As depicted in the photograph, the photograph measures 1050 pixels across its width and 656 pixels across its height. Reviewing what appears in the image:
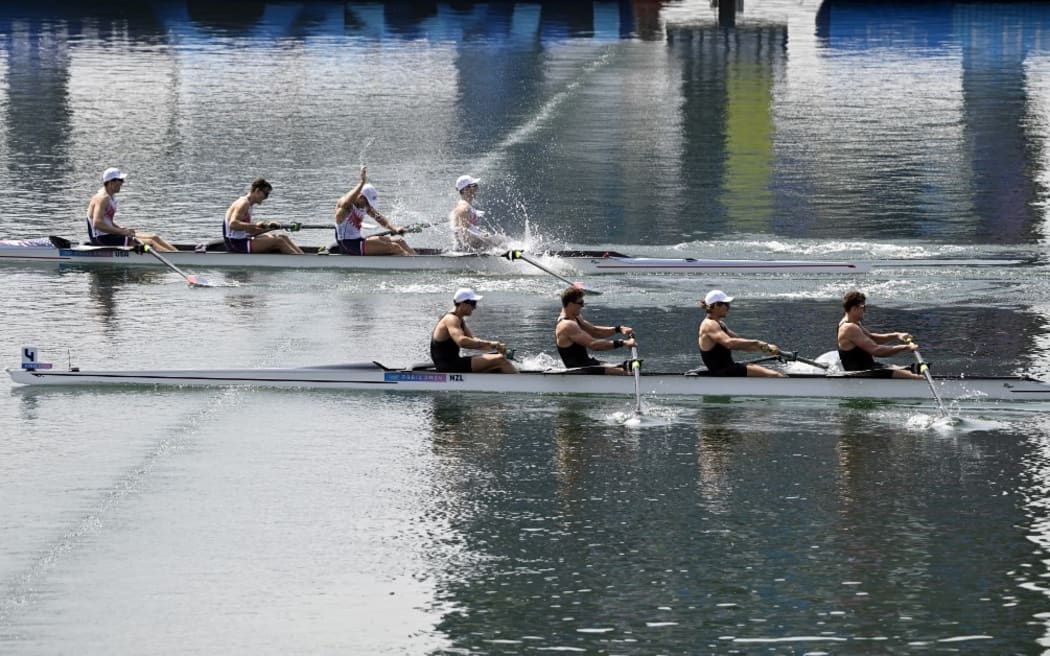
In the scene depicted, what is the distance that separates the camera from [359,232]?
123 ft

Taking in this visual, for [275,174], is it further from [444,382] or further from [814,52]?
[814,52]

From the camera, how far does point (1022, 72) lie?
70.6 m

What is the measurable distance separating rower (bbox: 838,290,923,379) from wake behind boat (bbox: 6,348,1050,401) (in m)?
0.16

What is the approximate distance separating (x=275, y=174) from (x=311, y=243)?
331 inches

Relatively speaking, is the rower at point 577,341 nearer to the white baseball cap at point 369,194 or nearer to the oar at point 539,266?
the oar at point 539,266

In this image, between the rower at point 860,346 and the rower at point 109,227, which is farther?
the rower at point 109,227

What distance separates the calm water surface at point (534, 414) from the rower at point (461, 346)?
1.79 ft

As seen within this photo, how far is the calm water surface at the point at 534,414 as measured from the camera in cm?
1928

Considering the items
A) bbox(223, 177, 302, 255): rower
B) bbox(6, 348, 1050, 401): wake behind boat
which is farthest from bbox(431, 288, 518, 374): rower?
bbox(223, 177, 302, 255): rower

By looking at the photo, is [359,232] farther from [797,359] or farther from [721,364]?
[797,359]

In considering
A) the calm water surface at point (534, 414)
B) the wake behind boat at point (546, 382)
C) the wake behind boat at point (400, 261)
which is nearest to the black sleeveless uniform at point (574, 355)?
the wake behind boat at point (546, 382)

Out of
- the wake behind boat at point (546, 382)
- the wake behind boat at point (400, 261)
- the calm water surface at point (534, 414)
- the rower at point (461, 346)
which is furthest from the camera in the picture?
the wake behind boat at point (400, 261)

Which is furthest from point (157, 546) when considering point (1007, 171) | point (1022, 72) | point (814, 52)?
point (814, 52)

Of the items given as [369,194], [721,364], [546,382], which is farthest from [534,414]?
[369,194]
